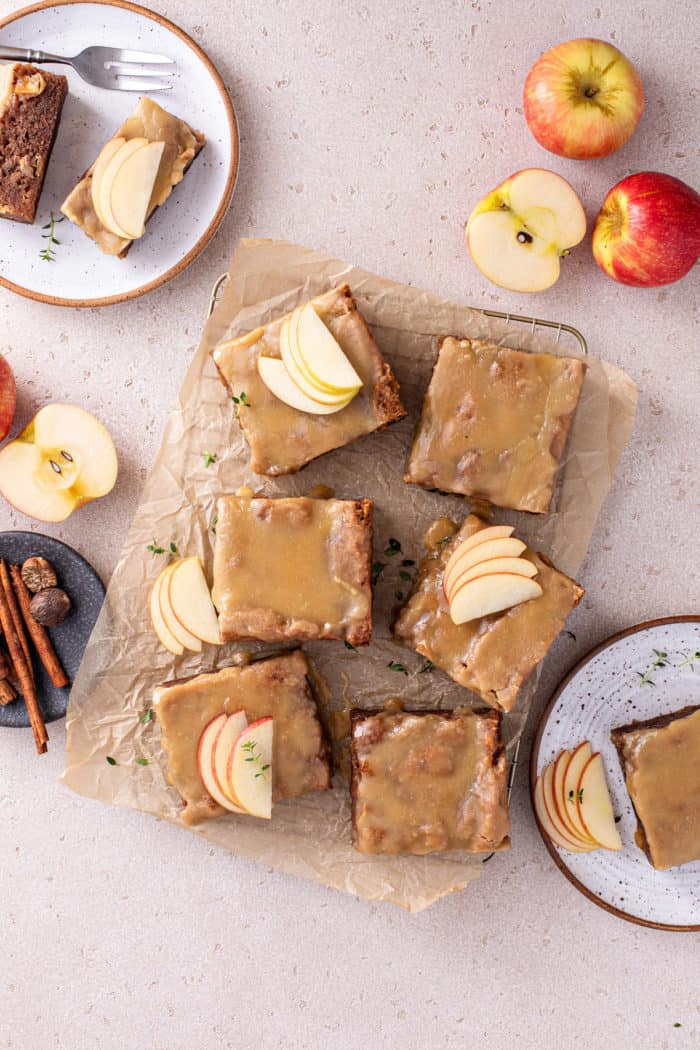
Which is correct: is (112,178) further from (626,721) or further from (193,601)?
(626,721)

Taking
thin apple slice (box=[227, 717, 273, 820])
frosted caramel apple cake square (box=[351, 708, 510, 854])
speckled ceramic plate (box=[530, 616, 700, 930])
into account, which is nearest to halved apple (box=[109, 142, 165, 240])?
thin apple slice (box=[227, 717, 273, 820])

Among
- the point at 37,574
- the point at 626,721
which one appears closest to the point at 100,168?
the point at 37,574

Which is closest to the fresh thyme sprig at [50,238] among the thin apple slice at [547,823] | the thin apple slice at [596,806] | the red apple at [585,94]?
the red apple at [585,94]

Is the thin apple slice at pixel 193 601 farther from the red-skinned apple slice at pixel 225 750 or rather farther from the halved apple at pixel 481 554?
the halved apple at pixel 481 554

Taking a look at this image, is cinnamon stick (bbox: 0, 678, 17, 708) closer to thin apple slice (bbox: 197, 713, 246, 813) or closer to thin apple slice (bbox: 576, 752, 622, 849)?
thin apple slice (bbox: 197, 713, 246, 813)

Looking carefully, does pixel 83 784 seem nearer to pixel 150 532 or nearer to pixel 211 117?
pixel 150 532

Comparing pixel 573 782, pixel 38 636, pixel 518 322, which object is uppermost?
pixel 518 322
